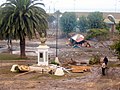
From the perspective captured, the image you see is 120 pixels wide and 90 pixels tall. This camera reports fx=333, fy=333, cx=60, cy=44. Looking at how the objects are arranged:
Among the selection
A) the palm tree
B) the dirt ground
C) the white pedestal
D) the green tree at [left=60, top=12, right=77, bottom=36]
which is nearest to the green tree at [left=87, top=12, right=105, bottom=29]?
the green tree at [left=60, top=12, right=77, bottom=36]

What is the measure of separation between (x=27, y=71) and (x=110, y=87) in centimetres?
792

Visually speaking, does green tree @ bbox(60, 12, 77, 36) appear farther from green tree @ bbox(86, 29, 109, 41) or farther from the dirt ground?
the dirt ground

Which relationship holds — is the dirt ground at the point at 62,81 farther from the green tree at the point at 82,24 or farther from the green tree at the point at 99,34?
the green tree at the point at 82,24

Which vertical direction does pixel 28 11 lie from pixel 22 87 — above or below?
above

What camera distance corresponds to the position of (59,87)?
2025 cm

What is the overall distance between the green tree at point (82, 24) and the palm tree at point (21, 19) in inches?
1850

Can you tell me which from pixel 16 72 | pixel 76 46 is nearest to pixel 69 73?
pixel 16 72

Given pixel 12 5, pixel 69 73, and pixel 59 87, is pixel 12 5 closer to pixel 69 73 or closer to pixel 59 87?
pixel 69 73

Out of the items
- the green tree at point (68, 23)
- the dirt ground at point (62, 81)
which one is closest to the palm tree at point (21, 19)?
the dirt ground at point (62, 81)

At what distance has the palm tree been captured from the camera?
32625 mm

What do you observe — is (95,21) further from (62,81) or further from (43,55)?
(62,81)

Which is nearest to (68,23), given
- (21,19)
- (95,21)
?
(95,21)

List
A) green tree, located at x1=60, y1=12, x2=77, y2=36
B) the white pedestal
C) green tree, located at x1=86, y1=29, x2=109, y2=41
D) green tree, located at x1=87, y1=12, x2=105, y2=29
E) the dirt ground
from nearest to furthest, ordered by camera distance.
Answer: the dirt ground < the white pedestal < green tree, located at x1=86, y1=29, x2=109, y2=41 < green tree, located at x1=87, y1=12, x2=105, y2=29 < green tree, located at x1=60, y1=12, x2=77, y2=36

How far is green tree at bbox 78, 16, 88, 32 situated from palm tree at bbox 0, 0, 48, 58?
4699cm
